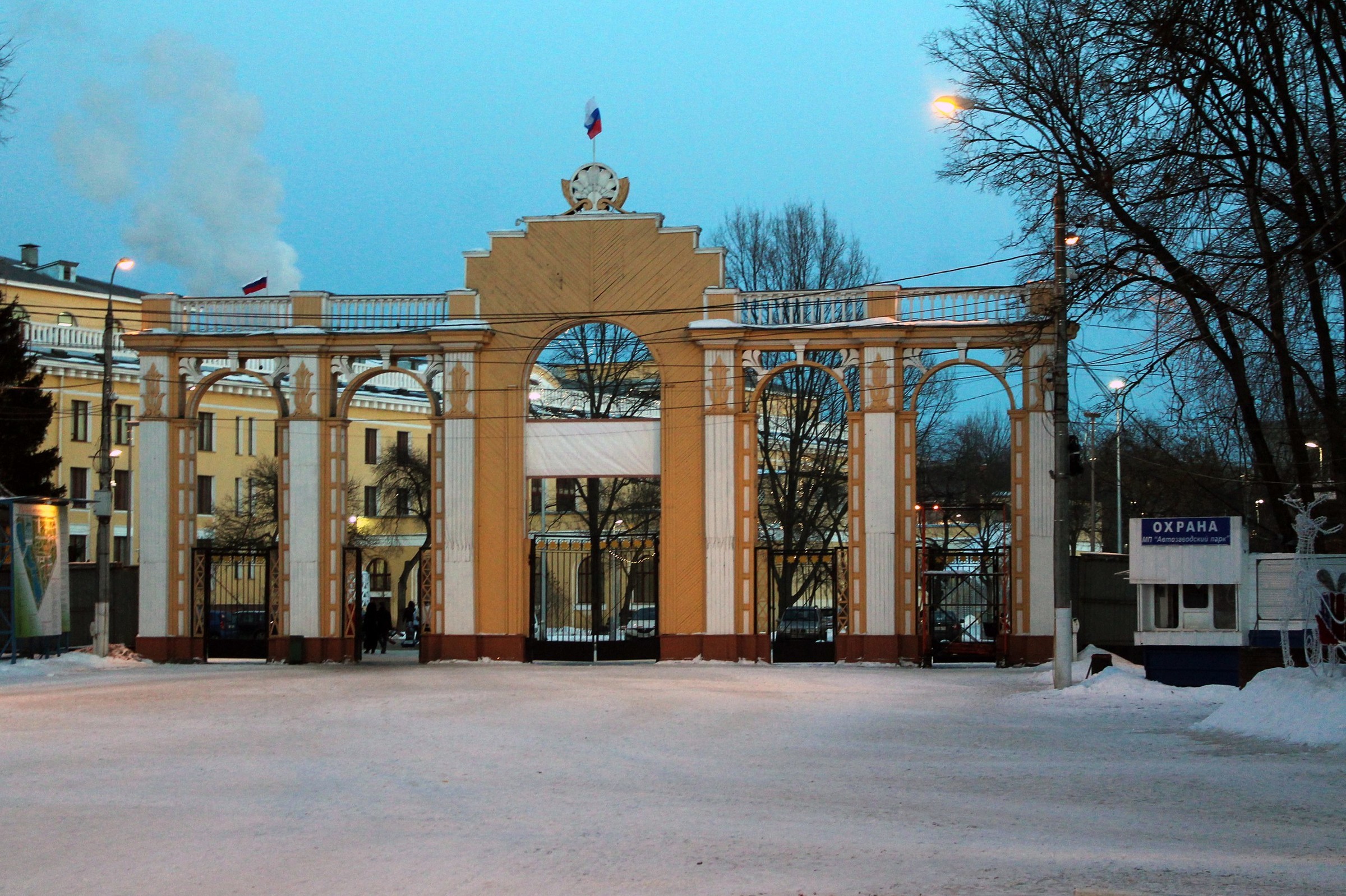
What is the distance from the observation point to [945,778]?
1358 centimetres

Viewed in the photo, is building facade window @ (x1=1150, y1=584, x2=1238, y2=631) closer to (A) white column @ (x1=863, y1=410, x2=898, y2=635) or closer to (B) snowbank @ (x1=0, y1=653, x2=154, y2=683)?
(A) white column @ (x1=863, y1=410, x2=898, y2=635)

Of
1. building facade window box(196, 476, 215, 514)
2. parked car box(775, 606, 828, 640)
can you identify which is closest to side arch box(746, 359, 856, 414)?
parked car box(775, 606, 828, 640)

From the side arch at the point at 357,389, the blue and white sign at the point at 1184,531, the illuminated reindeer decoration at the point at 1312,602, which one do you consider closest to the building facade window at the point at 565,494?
the side arch at the point at 357,389

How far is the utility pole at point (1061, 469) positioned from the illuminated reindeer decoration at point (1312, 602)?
4.38 metres

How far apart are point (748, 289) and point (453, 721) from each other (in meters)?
26.7

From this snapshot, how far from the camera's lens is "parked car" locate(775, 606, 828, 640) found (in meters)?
31.4

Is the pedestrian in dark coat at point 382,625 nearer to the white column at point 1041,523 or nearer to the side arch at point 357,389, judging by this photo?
the side arch at point 357,389

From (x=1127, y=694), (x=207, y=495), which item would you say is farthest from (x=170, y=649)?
(x=207, y=495)

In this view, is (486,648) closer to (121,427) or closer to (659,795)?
(659,795)

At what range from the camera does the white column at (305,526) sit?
31281 mm

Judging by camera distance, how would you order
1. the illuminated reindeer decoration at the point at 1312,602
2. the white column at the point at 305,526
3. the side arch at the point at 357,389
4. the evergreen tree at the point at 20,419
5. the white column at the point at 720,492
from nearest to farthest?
the illuminated reindeer decoration at the point at 1312,602 → the white column at the point at 720,492 → the white column at the point at 305,526 → the side arch at the point at 357,389 → the evergreen tree at the point at 20,419

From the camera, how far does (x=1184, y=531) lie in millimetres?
21172

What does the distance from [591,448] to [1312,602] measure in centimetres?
1628

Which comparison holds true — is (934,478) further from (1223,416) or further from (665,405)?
(1223,416)
